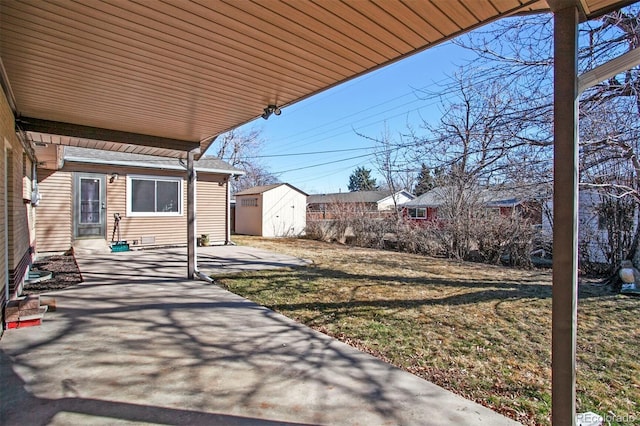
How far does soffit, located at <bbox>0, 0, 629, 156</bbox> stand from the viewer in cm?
217

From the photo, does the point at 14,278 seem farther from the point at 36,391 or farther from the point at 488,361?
the point at 488,361

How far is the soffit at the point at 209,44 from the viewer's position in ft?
7.13

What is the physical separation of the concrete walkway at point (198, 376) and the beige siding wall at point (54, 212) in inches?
229

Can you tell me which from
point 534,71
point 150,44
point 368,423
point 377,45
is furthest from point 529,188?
point 150,44

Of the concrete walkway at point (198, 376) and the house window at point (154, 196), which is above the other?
the house window at point (154, 196)

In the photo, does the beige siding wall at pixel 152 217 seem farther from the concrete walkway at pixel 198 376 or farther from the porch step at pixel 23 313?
the porch step at pixel 23 313

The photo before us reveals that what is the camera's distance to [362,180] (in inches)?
1805

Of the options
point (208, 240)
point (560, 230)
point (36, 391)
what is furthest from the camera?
point (208, 240)

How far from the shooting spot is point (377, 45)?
2.62 metres

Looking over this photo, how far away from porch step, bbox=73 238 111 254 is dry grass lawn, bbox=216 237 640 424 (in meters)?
5.18

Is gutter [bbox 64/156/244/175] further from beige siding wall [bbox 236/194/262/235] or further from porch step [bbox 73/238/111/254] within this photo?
beige siding wall [bbox 236/194/262/235]

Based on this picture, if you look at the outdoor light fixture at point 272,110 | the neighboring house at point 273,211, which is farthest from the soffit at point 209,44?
the neighboring house at point 273,211

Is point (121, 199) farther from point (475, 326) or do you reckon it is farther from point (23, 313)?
point (475, 326)

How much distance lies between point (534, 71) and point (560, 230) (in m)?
5.01
